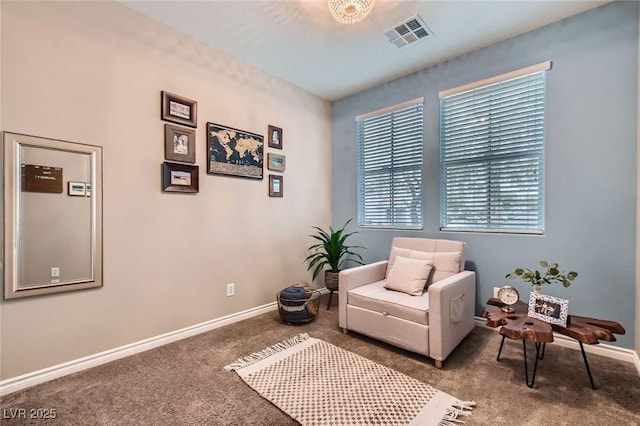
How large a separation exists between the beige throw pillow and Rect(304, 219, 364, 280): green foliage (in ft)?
2.64

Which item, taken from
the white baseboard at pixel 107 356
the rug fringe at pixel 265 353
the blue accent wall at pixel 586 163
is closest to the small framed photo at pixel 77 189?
the white baseboard at pixel 107 356

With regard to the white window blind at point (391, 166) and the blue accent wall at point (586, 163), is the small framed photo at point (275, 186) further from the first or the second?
the blue accent wall at point (586, 163)

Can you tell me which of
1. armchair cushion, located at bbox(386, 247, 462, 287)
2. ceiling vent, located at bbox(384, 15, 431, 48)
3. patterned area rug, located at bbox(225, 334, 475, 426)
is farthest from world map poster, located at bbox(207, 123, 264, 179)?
armchair cushion, located at bbox(386, 247, 462, 287)

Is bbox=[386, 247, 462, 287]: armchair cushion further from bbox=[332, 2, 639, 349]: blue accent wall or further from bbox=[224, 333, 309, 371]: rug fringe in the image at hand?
bbox=[224, 333, 309, 371]: rug fringe

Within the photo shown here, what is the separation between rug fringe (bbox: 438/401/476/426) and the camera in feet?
5.03

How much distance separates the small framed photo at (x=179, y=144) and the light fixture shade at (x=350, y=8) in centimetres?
160

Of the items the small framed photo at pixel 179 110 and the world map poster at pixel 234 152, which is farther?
the world map poster at pixel 234 152

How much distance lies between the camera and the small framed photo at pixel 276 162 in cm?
333

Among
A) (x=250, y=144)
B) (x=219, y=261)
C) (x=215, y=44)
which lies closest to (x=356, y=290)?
(x=219, y=261)

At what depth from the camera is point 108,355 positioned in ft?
7.14

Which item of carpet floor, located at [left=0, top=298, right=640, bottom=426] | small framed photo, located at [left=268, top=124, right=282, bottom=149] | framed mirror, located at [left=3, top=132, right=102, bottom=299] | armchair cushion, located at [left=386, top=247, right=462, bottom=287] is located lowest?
carpet floor, located at [left=0, top=298, right=640, bottom=426]

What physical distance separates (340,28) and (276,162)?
151cm

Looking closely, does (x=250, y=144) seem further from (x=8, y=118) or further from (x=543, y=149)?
(x=543, y=149)

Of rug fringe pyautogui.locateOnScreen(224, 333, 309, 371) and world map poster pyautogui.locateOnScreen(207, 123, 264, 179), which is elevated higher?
world map poster pyautogui.locateOnScreen(207, 123, 264, 179)
